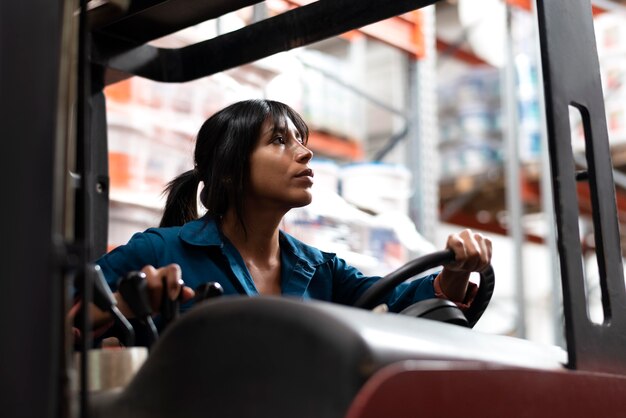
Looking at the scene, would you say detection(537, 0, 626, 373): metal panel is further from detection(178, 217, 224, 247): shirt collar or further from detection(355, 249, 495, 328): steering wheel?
detection(178, 217, 224, 247): shirt collar

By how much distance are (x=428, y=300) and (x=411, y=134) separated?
2621mm

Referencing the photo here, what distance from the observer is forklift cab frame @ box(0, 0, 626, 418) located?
2.63 feet

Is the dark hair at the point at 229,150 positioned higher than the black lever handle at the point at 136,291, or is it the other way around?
the dark hair at the point at 229,150

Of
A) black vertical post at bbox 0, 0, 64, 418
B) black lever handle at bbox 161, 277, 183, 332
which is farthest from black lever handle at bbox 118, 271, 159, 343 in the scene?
black vertical post at bbox 0, 0, 64, 418

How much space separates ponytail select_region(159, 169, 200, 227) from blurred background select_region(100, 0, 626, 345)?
0.11 m

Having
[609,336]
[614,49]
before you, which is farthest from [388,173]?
[609,336]

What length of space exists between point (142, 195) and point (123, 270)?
A: 1.19 m

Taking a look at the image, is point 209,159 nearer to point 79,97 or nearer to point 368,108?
point 79,97

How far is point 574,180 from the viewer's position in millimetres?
1324

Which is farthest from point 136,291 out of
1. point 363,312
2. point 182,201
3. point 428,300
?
point 182,201

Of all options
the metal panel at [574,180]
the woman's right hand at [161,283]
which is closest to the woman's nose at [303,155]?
the metal panel at [574,180]

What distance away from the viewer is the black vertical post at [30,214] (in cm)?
79

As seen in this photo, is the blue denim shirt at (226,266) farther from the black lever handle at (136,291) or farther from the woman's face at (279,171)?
the black lever handle at (136,291)

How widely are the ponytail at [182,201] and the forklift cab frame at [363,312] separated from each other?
0.45 meters
